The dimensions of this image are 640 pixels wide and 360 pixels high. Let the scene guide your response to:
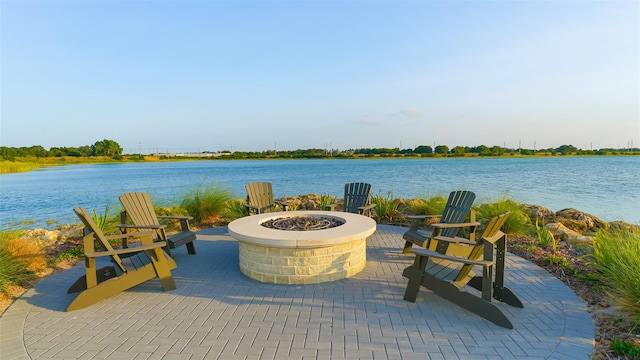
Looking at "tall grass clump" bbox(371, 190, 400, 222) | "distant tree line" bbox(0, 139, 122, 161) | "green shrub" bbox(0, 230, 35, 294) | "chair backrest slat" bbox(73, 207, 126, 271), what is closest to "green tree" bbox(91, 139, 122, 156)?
"distant tree line" bbox(0, 139, 122, 161)

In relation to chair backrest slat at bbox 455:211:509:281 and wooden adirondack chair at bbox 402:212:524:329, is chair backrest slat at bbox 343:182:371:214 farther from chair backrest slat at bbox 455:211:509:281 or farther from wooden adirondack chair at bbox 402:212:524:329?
chair backrest slat at bbox 455:211:509:281

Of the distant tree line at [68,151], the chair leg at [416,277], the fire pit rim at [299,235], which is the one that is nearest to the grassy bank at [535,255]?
the chair leg at [416,277]

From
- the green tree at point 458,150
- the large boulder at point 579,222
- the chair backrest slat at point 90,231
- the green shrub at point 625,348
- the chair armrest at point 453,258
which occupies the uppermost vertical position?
the green tree at point 458,150

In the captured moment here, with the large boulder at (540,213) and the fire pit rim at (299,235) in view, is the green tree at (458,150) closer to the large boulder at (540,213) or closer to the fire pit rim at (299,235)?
the large boulder at (540,213)

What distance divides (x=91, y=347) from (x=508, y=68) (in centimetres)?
1252

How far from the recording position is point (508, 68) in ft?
36.1

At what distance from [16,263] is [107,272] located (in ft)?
4.46

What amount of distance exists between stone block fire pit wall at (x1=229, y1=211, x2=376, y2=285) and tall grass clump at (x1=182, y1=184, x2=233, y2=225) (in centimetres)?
399

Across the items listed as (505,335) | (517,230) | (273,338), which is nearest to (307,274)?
(273,338)

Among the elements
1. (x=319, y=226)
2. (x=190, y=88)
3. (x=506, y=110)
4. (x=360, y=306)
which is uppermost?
(x=190, y=88)

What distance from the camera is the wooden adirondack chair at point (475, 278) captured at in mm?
3100

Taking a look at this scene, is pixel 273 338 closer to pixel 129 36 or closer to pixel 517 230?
pixel 517 230

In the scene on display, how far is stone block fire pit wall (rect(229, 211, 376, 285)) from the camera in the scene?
3987 mm

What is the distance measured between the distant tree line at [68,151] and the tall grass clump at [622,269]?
182ft
